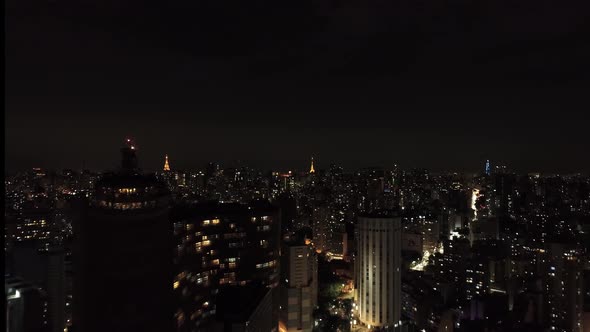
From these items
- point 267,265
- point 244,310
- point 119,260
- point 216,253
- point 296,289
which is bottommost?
point 296,289

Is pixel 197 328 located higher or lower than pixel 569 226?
lower

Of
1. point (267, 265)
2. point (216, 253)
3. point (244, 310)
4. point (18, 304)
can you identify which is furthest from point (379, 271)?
point (18, 304)

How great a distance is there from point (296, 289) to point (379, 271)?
222 centimetres

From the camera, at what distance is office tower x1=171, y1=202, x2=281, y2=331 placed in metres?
6.14

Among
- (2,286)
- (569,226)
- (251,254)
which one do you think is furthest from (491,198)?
(2,286)

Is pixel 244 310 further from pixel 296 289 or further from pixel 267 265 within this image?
pixel 296 289

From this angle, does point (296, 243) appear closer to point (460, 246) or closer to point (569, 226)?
point (460, 246)

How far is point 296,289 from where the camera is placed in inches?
334

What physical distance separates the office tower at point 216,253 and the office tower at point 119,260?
44.7 inches

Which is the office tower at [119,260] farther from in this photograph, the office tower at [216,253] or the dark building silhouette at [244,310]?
the office tower at [216,253]

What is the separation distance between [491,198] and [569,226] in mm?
7069

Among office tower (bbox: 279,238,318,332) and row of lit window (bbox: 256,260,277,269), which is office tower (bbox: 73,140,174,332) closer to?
row of lit window (bbox: 256,260,277,269)

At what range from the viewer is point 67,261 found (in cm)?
523

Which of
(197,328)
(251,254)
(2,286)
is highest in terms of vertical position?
(2,286)
